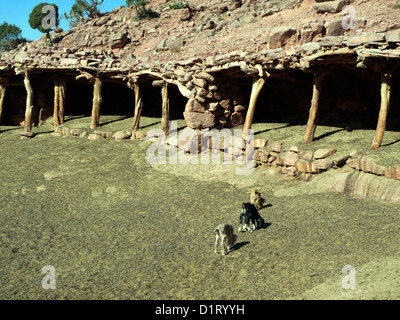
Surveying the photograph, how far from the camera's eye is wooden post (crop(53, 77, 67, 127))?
2008cm

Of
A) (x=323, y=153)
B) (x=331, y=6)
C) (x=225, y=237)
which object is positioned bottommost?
(x=225, y=237)

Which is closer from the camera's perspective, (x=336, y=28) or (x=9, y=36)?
(x=336, y=28)

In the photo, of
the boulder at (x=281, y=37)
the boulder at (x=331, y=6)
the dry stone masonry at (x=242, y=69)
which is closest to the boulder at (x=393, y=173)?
the dry stone masonry at (x=242, y=69)

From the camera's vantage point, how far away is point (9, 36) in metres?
47.2

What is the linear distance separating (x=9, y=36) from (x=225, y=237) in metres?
50.0

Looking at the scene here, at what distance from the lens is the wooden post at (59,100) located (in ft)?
65.9

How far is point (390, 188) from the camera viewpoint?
1000 cm

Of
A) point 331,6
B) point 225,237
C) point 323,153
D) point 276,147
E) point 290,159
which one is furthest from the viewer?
point 331,6

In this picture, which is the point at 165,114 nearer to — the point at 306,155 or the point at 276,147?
the point at 276,147

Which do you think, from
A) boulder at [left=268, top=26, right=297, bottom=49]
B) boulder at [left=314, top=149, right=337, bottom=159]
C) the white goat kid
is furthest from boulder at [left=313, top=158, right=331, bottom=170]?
boulder at [left=268, top=26, right=297, bottom=49]

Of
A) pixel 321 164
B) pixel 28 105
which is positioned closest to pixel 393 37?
pixel 321 164

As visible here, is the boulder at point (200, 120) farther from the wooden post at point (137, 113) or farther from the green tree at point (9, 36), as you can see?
the green tree at point (9, 36)

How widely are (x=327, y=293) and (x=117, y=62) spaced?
1616 centimetres

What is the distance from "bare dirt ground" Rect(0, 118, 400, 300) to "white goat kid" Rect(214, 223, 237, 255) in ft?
0.67
